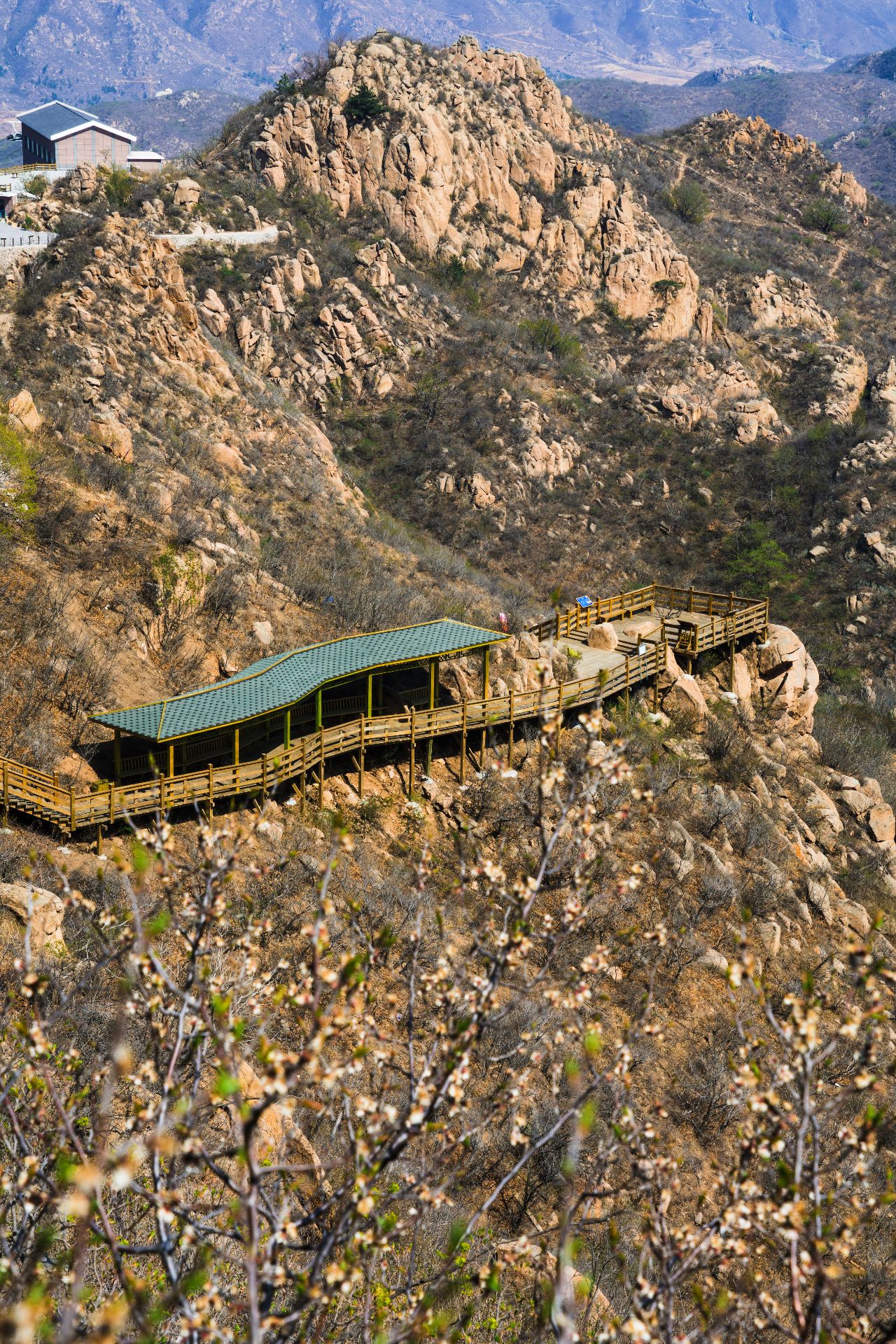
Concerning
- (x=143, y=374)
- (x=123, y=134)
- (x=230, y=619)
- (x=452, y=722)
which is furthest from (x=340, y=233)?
(x=452, y=722)

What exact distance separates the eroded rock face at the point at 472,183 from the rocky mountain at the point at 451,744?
30 centimetres

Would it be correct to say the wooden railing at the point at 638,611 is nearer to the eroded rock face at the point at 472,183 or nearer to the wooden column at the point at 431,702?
the wooden column at the point at 431,702

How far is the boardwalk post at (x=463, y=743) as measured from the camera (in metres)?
21.4

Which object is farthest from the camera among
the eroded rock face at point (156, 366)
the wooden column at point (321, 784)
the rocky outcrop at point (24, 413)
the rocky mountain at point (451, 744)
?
the eroded rock face at point (156, 366)

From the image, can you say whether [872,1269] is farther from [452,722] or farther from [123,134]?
[123,134]

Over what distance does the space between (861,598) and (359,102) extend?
→ 1633 inches

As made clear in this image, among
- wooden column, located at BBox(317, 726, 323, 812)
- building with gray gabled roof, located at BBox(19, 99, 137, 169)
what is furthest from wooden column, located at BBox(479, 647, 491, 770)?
building with gray gabled roof, located at BBox(19, 99, 137, 169)

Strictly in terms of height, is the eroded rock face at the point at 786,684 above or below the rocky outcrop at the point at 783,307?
below

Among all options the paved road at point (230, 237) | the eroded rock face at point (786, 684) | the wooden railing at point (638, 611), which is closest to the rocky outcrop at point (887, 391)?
the wooden railing at point (638, 611)

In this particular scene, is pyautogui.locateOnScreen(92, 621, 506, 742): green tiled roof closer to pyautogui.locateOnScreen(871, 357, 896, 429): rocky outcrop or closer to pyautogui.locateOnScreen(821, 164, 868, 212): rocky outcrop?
pyautogui.locateOnScreen(871, 357, 896, 429): rocky outcrop

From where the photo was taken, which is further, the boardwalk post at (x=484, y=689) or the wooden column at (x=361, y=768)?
the boardwalk post at (x=484, y=689)

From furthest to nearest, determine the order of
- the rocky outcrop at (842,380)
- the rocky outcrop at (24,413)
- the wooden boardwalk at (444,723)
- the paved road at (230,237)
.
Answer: the rocky outcrop at (842,380) → the paved road at (230,237) → the rocky outcrop at (24,413) → the wooden boardwalk at (444,723)

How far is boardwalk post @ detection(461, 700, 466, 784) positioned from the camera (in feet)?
70.2

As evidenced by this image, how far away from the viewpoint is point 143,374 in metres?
36.3
